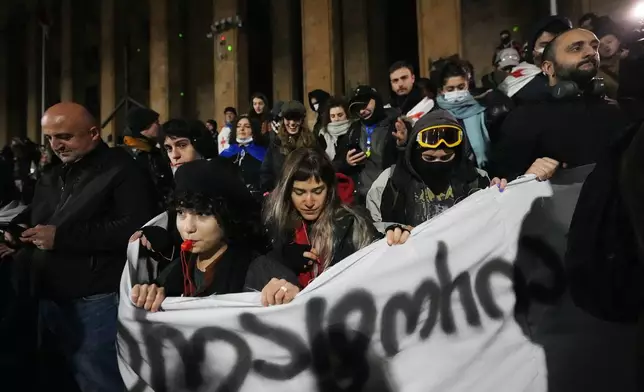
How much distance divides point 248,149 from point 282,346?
10.5 feet

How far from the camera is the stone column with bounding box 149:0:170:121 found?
14258 mm

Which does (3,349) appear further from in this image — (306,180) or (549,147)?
(549,147)

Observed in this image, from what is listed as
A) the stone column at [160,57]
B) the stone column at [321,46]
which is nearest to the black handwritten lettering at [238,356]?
the stone column at [321,46]

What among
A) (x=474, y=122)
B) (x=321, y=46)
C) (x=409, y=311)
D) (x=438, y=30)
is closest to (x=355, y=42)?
(x=321, y=46)

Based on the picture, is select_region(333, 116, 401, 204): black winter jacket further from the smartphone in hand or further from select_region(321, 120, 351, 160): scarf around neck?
select_region(321, 120, 351, 160): scarf around neck

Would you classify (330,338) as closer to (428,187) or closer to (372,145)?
(428,187)

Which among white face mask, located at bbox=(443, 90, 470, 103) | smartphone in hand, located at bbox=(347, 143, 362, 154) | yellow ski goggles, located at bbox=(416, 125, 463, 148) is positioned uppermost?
white face mask, located at bbox=(443, 90, 470, 103)

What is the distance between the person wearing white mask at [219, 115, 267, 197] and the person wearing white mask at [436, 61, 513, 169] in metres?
1.85

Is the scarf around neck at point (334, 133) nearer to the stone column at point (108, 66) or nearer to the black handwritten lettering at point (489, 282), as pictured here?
the black handwritten lettering at point (489, 282)

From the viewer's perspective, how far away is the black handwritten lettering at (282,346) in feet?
7.12

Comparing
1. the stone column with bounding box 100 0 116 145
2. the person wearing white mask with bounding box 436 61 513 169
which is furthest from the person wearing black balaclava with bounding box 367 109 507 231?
the stone column with bounding box 100 0 116 145

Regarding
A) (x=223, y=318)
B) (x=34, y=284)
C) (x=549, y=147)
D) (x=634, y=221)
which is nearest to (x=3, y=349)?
(x=34, y=284)

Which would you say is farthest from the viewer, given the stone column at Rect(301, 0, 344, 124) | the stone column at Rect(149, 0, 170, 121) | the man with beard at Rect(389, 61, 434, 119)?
the stone column at Rect(149, 0, 170, 121)

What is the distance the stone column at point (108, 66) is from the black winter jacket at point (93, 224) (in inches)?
554
